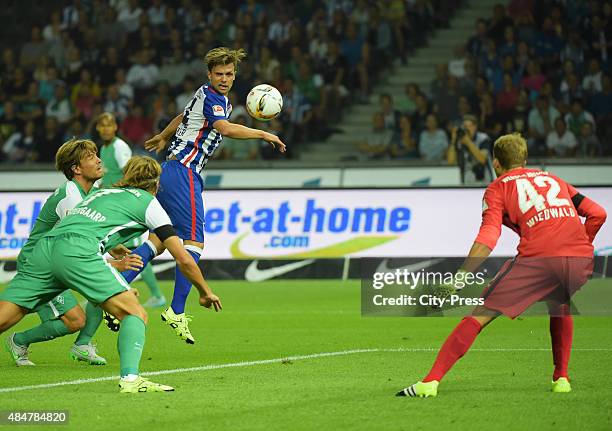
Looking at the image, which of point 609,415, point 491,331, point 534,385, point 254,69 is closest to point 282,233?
point 491,331

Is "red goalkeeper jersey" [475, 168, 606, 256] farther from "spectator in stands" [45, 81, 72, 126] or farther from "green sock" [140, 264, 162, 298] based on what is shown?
"spectator in stands" [45, 81, 72, 126]

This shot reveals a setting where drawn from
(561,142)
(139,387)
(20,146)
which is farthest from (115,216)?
(20,146)

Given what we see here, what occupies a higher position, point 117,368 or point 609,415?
point 609,415

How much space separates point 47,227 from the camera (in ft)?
31.7

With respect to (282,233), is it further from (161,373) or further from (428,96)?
(161,373)

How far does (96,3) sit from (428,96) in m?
8.77

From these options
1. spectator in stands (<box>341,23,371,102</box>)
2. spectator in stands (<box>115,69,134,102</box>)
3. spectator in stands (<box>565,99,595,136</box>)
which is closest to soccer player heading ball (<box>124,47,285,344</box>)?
spectator in stands (<box>565,99,595,136</box>)

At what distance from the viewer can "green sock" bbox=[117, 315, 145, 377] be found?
7.84m

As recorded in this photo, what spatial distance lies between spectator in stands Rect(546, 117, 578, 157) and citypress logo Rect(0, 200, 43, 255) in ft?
29.6

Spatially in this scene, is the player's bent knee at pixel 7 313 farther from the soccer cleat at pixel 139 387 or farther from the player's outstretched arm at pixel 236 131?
the player's outstretched arm at pixel 236 131

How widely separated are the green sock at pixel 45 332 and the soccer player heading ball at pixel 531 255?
3.15 meters

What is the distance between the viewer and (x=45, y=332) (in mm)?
9883

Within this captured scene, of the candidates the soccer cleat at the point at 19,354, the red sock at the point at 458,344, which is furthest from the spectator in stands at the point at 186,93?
the red sock at the point at 458,344

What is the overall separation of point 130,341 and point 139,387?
376 mm
